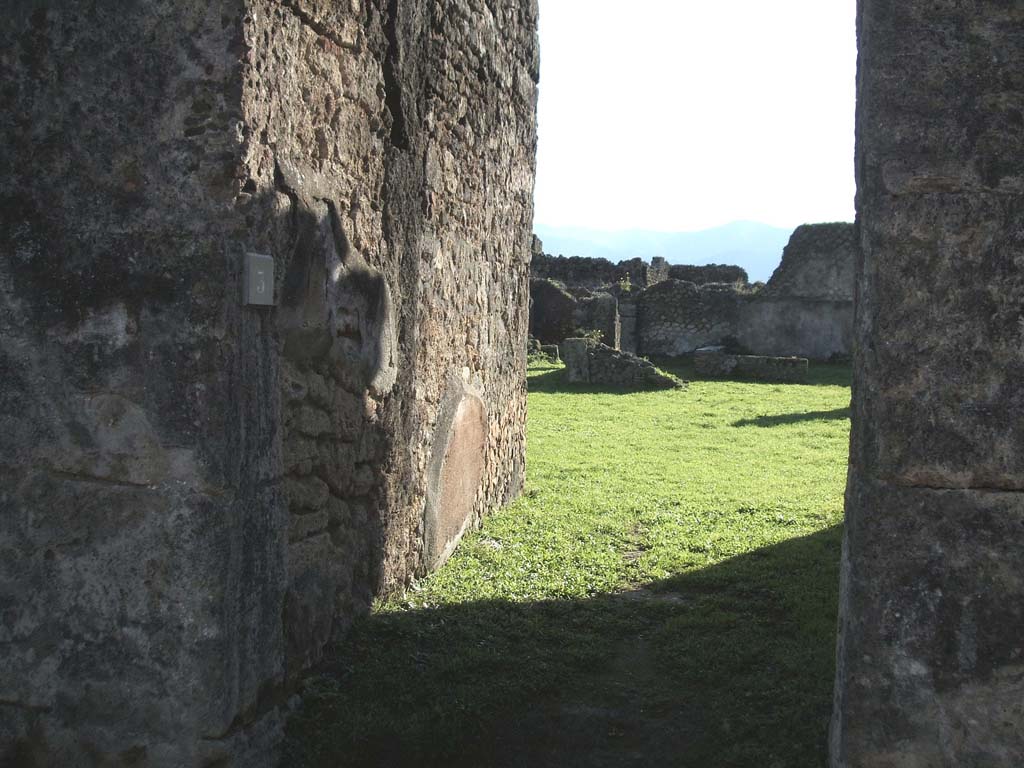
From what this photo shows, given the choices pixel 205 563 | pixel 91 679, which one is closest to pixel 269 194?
pixel 205 563

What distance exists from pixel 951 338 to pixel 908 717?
3.27ft

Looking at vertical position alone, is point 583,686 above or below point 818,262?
below

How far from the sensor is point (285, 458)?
3457 mm

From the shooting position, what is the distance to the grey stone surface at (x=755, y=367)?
1692cm

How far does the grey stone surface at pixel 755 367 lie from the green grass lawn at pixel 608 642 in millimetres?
9309

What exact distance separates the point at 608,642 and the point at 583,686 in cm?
46

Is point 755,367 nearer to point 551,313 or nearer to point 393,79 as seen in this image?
point 551,313

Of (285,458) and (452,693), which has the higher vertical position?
(285,458)

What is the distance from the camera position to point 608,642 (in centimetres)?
429

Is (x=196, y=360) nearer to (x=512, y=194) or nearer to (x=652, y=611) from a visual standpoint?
(x=652, y=611)

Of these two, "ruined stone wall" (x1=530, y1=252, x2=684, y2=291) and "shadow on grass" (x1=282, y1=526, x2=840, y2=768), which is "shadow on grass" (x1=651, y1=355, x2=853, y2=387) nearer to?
"ruined stone wall" (x1=530, y1=252, x2=684, y2=291)

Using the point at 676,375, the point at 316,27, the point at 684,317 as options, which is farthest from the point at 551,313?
the point at 316,27

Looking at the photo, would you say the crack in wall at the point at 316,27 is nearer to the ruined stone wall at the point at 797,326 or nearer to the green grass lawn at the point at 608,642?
the green grass lawn at the point at 608,642

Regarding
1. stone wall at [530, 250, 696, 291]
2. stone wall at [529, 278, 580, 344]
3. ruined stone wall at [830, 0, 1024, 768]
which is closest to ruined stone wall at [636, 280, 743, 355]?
stone wall at [529, 278, 580, 344]
